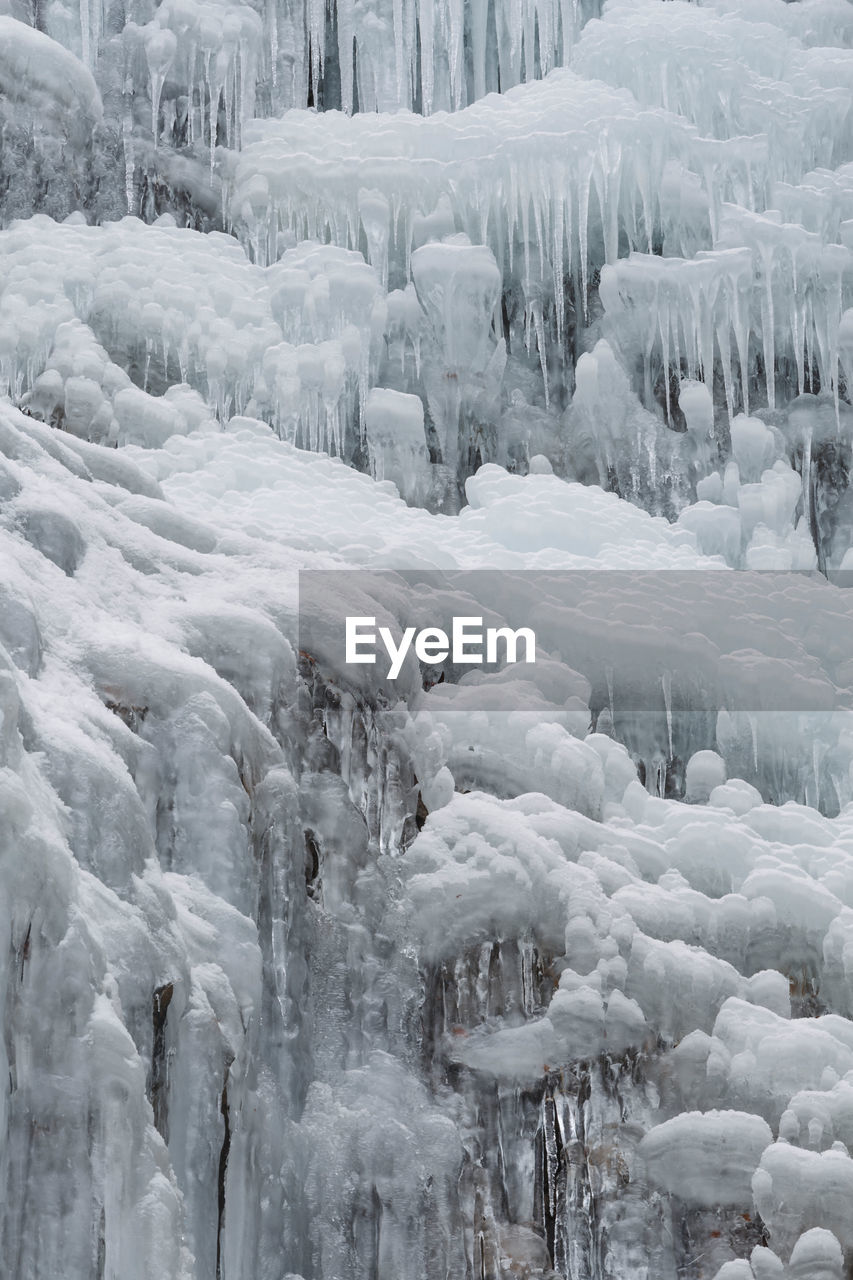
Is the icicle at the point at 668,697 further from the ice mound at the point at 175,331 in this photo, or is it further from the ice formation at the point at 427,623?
the ice mound at the point at 175,331

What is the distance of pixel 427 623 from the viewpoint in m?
8.62

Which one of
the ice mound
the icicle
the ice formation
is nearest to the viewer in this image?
the ice formation

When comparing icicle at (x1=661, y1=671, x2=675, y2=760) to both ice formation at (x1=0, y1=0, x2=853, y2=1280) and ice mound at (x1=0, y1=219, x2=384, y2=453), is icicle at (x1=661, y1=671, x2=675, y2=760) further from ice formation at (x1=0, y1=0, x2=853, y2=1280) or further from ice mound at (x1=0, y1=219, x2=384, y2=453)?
ice mound at (x1=0, y1=219, x2=384, y2=453)

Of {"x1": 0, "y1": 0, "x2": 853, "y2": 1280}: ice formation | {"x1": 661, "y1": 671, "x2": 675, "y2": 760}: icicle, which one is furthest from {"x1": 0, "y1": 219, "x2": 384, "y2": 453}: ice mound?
{"x1": 661, "y1": 671, "x2": 675, "y2": 760}: icicle

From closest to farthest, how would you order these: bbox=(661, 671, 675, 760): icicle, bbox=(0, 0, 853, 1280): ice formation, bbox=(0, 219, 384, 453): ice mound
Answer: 1. bbox=(0, 0, 853, 1280): ice formation
2. bbox=(661, 671, 675, 760): icicle
3. bbox=(0, 219, 384, 453): ice mound

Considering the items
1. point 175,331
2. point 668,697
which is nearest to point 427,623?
point 668,697

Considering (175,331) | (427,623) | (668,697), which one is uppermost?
(175,331)

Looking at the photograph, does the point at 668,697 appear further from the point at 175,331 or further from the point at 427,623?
the point at 175,331

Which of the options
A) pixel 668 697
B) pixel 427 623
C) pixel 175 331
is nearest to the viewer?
pixel 427 623

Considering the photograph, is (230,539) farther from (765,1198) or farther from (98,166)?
(98,166)

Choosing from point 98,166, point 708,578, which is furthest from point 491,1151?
point 98,166

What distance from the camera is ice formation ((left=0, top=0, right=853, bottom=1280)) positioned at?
17.9 feet

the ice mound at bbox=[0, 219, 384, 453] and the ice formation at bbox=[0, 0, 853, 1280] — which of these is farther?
the ice mound at bbox=[0, 219, 384, 453]

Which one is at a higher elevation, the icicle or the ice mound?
the ice mound
